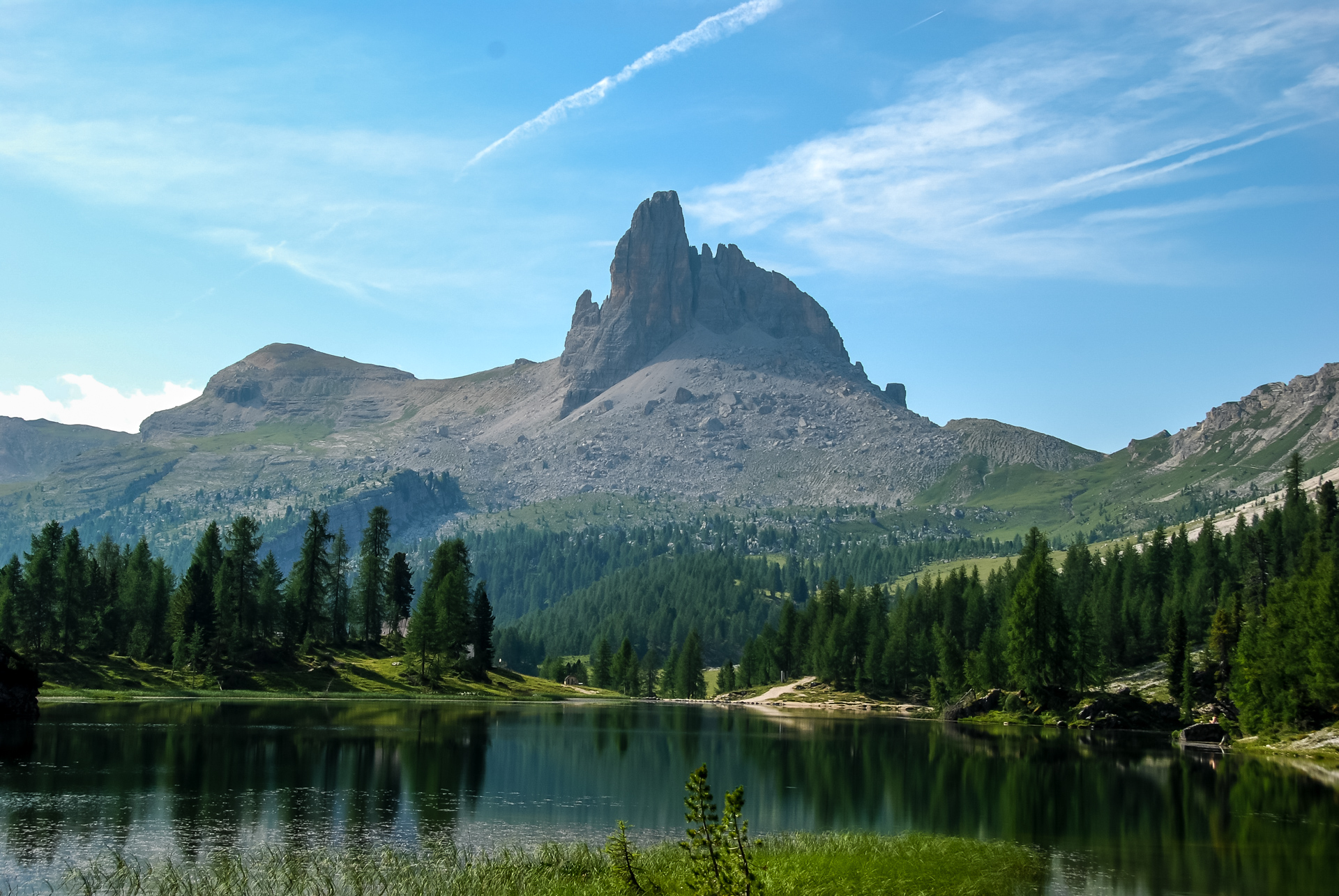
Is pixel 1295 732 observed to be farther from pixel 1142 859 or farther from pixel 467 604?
pixel 467 604

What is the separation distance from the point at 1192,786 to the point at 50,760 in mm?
67986

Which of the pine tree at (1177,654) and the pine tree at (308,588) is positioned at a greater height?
the pine tree at (308,588)

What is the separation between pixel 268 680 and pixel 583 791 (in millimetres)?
73976

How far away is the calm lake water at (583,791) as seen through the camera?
132ft

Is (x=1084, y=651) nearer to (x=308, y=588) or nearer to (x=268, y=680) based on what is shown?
(x=268, y=680)

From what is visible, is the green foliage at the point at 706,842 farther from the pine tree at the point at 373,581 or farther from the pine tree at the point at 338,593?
the pine tree at the point at 373,581

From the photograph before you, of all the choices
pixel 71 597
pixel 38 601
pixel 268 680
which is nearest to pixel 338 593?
pixel 268 680

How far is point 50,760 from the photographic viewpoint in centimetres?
5522

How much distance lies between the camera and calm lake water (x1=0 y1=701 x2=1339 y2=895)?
4025 centimetres

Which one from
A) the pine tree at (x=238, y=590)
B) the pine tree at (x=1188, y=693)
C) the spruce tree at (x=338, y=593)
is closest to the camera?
the pine tree at (x=1188, y=693)

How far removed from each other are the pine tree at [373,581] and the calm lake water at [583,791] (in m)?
49.8

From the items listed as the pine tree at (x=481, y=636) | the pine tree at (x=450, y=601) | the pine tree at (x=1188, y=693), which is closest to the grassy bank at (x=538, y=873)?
the pine tree at (x=1188, y=693)

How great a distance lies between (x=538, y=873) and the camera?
3331cm

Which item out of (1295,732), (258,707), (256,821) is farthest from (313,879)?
(1295,732)
